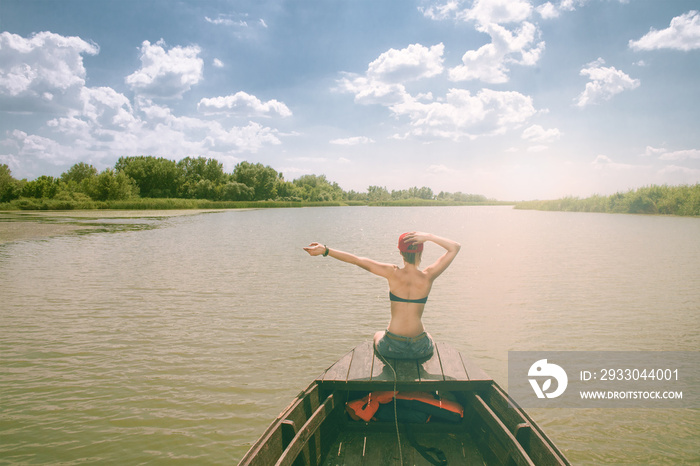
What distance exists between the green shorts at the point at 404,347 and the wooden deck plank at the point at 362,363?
0.18 metres

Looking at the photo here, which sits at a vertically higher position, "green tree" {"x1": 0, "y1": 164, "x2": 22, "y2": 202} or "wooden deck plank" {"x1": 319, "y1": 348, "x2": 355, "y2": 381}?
"green tree" {"x1": 0, "y1": 164, "x2": 22, "y2": 202}

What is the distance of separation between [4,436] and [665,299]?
607 inches

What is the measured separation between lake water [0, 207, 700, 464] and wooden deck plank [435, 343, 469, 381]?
5.93 ft

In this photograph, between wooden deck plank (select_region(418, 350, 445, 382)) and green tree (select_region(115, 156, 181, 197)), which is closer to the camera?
wooden deck plank (select_region(418, 350, 445, 382))

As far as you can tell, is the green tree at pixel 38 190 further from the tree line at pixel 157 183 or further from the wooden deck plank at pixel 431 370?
the wooden deck plank at pixel 431 370

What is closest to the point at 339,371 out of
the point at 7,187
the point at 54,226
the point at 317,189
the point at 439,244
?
the point at 439,244

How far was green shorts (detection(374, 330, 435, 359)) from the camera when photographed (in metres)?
4.91

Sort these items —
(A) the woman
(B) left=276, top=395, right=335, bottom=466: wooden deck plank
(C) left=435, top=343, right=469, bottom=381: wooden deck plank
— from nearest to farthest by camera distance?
(B) left=276, top=395, right=335, bottom=466: wooden deck plank → (C) left=435, top=343, right=469, bottom=381: wooden deck plank → (A) the woman

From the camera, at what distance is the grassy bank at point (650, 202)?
52719mm

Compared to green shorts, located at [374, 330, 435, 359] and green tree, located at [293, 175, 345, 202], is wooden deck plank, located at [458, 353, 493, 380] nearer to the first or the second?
green shorts, located at [374, 330, 435, 359]

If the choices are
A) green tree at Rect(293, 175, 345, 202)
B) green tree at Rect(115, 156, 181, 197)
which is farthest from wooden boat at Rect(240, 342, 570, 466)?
green tree at Rect(293, 175, 345, 202)

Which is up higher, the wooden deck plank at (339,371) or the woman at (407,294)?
the woman at (407,294)

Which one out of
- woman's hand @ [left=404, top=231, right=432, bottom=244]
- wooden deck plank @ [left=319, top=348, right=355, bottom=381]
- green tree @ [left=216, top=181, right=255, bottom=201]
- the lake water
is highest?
green tree @ [left=216, top=181, right=255, bottom=201]

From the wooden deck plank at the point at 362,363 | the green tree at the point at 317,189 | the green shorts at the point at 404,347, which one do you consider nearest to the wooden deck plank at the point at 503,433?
the green shorts at the point at 404,347
